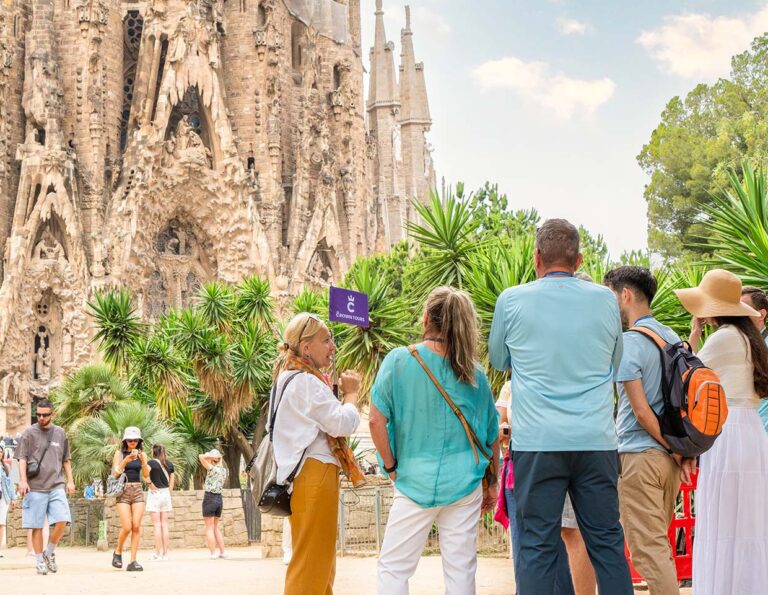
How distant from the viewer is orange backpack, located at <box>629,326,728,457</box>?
4.91 meters

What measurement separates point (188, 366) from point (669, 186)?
1729cm

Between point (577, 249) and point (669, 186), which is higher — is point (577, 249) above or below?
below

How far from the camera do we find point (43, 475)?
437 inches

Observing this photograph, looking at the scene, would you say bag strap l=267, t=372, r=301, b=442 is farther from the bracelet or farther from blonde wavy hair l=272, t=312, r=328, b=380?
the bracelet

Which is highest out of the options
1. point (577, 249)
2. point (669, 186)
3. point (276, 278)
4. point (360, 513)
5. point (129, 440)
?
point (669, 186)

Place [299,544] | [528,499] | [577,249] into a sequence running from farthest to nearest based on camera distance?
[299,544] < [577,249] < [528,499]

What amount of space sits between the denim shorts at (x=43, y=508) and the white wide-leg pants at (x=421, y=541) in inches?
277

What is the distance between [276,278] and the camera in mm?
32781

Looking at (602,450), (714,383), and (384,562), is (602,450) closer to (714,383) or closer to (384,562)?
(714,383)

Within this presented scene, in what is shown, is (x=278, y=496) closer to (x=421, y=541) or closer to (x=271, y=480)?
(x=271, y=480)

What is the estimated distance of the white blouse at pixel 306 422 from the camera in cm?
540

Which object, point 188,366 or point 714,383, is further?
point 188,366

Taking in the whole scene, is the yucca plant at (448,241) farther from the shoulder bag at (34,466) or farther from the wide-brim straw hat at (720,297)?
the wide-brim straw hat at (720,297)

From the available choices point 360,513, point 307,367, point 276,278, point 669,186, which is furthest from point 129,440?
point 669,186
